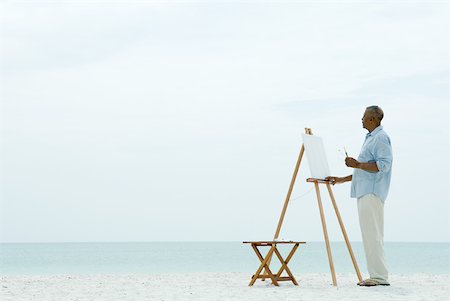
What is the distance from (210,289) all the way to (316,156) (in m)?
1.80

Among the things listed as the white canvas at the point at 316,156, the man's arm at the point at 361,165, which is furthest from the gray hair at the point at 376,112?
the white canvas at the point at 316,156

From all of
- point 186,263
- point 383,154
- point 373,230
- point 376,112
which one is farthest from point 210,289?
point 186,263

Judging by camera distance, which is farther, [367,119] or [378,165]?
[367,119]

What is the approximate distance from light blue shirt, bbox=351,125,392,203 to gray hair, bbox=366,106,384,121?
0.33 feet

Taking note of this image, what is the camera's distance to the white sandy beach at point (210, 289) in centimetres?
663

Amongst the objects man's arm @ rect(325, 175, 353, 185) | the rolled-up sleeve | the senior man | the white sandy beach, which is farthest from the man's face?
the white sandy beach

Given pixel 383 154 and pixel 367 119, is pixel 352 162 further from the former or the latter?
pixel 367 119

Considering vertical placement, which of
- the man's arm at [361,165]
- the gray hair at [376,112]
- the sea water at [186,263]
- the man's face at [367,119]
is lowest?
the sea water at [186,263]

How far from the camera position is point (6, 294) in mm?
7098

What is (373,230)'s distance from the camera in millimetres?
7117

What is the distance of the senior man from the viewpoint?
23.2 feet

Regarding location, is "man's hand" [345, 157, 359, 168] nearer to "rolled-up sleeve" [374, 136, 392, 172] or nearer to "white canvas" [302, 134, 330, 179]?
"rolled-up sleeve" [374, 136, 392, 172]

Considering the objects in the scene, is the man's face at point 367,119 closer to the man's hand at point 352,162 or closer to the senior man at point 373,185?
the senior man at point 373,185

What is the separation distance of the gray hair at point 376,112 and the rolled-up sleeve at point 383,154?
251 millimetres
